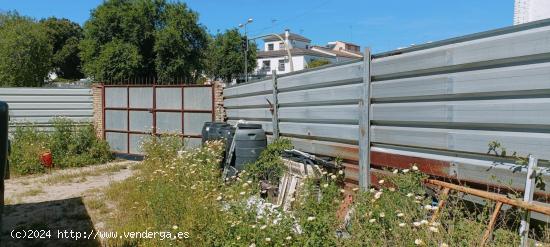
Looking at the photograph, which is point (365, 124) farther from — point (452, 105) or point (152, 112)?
point (152, 112)

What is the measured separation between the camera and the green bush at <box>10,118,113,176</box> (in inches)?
434

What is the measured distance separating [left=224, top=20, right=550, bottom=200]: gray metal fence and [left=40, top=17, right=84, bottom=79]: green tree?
2093 inches

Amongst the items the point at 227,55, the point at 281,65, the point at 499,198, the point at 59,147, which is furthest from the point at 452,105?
the point at 281,65

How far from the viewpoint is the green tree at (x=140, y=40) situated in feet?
117

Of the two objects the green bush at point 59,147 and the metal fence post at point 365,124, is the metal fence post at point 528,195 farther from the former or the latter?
the green bush at point 59,147

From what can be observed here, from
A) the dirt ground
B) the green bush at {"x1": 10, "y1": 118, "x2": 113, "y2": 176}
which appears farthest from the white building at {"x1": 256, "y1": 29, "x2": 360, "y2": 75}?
the dirt ground

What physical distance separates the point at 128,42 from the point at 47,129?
26.2m

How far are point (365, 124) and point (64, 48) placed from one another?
55908 mm

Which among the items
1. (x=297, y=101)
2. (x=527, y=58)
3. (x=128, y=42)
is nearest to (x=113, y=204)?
(x=297, y=101)

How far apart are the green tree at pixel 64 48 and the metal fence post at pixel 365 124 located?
53.5 m

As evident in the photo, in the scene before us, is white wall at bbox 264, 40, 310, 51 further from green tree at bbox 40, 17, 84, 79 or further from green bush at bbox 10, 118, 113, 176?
green bush at bbox 10, 118, 113, 176

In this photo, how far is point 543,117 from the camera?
9.38 feet

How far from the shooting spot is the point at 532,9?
4.17 meters

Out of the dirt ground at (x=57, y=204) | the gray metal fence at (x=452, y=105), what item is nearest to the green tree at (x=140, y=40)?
the dirt ground at (x=57, y=204)
